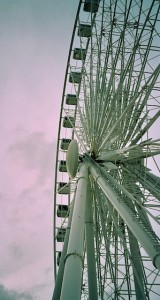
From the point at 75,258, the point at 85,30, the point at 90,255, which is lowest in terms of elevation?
the point at 90,255

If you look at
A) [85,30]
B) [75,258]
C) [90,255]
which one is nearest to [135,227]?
[75,258]

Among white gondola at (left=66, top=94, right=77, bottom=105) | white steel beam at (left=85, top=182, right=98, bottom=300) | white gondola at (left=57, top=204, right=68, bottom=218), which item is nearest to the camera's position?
white steel beam at (left=85, top=182, right=98, bottom=300)

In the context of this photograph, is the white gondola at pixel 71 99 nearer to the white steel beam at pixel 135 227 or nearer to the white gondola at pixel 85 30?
the white gondola at pixel 85 30

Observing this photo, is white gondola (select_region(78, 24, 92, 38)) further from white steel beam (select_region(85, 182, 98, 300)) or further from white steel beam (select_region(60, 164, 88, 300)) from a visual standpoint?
white steel beam (select_region(60, 164, 88, 300))

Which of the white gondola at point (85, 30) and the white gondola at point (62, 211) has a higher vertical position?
the white gondola at point (85, 30)

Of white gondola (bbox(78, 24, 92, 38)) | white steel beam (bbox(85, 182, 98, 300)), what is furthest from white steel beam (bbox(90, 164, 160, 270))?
white gondola (bbox(78, 24, 92, 38))

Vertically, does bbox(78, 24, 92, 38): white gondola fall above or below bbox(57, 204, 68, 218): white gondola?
above

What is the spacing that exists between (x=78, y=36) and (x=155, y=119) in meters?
8.44

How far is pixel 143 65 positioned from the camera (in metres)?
13.7

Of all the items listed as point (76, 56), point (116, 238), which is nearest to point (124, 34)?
point (76, 56)

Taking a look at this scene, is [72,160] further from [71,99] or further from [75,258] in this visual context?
[71,99]

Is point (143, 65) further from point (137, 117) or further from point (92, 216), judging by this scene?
point (92, 216)

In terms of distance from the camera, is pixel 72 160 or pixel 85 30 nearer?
pixel 72 160

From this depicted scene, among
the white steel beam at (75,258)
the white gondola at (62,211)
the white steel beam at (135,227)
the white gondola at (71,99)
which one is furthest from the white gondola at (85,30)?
the white steel beam at (75,258)
